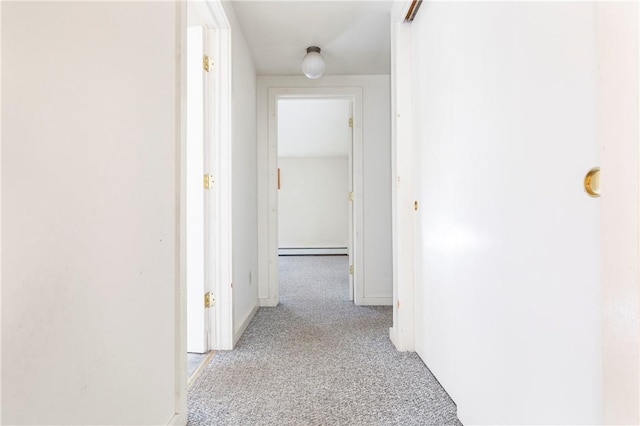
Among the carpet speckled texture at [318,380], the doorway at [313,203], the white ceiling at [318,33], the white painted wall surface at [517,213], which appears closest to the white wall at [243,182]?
the white ceiling at [318,33]

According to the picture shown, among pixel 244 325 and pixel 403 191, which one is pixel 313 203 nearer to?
pixel 244 325

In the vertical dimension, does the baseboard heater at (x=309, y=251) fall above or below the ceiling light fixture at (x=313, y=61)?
below

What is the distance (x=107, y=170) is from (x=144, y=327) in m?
0.44

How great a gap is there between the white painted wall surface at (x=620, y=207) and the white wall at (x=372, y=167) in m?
2.43

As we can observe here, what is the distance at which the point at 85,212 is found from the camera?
0.66m

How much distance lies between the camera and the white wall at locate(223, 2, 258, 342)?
1.98 meters

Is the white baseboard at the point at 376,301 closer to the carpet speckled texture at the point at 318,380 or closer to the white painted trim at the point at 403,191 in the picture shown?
the carpet speckled texture at the point at 318,380

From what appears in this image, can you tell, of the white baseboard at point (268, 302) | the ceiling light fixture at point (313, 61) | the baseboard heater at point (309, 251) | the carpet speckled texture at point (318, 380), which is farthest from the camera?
the baseboard heater at point (309, 251)

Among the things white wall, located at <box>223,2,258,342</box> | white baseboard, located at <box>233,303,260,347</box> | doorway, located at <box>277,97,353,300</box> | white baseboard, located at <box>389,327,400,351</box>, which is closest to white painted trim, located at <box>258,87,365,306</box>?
white wall, located at <box>223,2,258,342</box>

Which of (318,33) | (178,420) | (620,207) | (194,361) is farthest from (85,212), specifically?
(318,33)

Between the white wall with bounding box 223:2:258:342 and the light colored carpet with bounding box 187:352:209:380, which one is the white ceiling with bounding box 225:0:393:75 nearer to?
the white wall with bounding box 223:2:258:342

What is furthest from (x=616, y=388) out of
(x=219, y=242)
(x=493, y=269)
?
(x=219, y=242)

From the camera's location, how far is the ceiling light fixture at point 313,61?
2.41m

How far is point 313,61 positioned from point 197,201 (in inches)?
54.4
